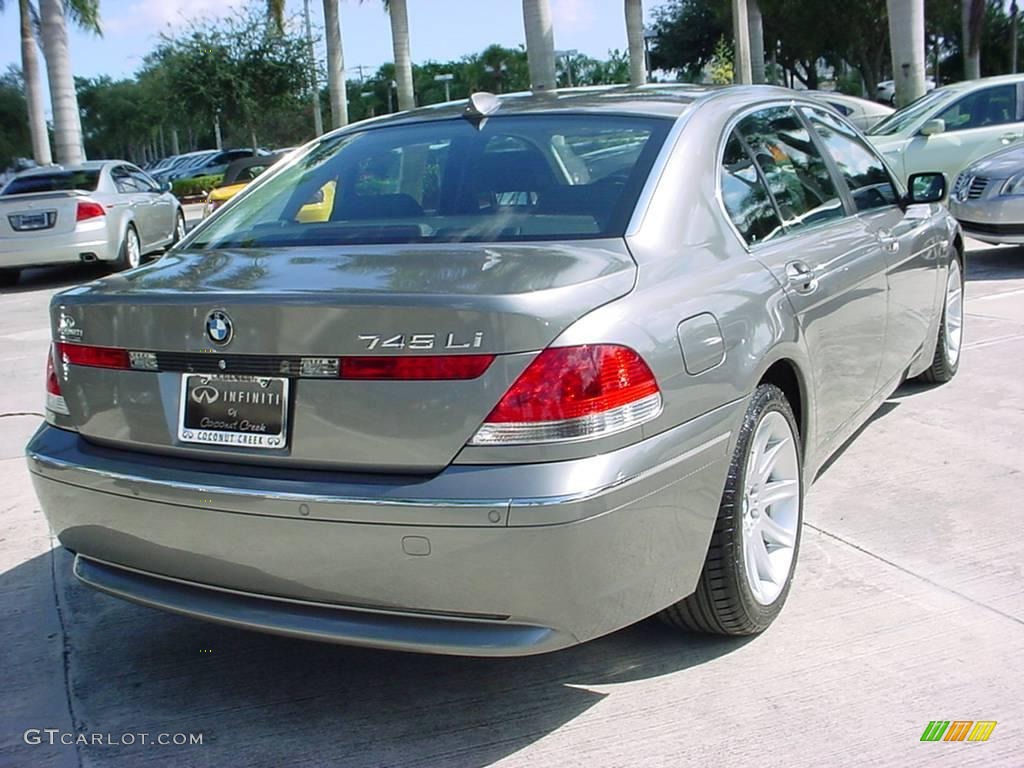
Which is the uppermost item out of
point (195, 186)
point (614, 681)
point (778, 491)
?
point (195, 186)

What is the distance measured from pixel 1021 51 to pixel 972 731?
173 ft

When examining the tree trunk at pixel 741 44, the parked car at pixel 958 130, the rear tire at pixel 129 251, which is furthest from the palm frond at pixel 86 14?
the parked car at pixel 958 130

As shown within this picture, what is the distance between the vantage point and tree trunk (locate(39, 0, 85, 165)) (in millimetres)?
18719

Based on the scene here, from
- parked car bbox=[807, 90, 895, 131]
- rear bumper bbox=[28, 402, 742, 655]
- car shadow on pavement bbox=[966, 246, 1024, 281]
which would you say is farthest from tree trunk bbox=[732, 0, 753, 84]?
rear bumper bbox=[28, 402, 742, 655]

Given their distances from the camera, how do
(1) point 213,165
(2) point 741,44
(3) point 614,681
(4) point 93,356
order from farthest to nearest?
1. (1) point 213,165
2. (2) point 741,44
3. (3) point 614,681
4. (4) point 93,356

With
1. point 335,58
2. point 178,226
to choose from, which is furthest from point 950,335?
point 335,58

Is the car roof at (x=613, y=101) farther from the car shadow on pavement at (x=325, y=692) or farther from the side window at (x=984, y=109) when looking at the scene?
the side window at (x=984, y=109)

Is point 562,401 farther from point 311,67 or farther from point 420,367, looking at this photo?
point 311,67

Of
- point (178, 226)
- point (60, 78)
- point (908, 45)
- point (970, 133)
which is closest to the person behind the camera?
point (970, 133)

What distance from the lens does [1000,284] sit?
29.3ft

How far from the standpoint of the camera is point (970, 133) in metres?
11.8

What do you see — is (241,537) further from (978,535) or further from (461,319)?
(978,535)

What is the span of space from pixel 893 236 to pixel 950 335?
5.23 feet

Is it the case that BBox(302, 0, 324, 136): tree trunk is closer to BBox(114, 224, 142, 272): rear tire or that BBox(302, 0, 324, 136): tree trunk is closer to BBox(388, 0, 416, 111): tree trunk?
BBox(388, 0, 416, 111): tree trunk
